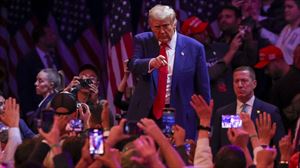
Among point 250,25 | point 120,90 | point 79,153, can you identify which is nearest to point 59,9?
point 250,25

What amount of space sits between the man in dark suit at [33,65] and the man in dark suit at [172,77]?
12.0 feet

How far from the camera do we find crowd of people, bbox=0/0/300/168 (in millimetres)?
8125

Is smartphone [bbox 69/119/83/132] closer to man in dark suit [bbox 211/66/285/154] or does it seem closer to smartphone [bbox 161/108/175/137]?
smartphone [bbox 161/108/175/137]

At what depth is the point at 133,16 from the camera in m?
14.5

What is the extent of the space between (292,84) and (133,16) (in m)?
2.43

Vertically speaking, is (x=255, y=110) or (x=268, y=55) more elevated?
(x=268, y=55)

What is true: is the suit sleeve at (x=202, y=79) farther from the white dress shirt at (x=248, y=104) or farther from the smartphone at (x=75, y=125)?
the smartphone at (x=75, y=125)

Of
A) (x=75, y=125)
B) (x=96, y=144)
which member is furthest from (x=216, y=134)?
(x=96, y=144)

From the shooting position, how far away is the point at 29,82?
47.5 feet

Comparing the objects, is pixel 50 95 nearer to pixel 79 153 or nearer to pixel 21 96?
pixel 21 96

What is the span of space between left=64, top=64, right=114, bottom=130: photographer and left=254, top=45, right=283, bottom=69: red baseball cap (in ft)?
5.74

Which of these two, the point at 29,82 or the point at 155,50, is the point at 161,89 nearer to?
the point at 155,50

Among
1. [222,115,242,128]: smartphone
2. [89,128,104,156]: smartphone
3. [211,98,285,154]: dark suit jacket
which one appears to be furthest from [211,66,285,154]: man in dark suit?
[89,128,104,156]: smartphone

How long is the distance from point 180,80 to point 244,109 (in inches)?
43.3
